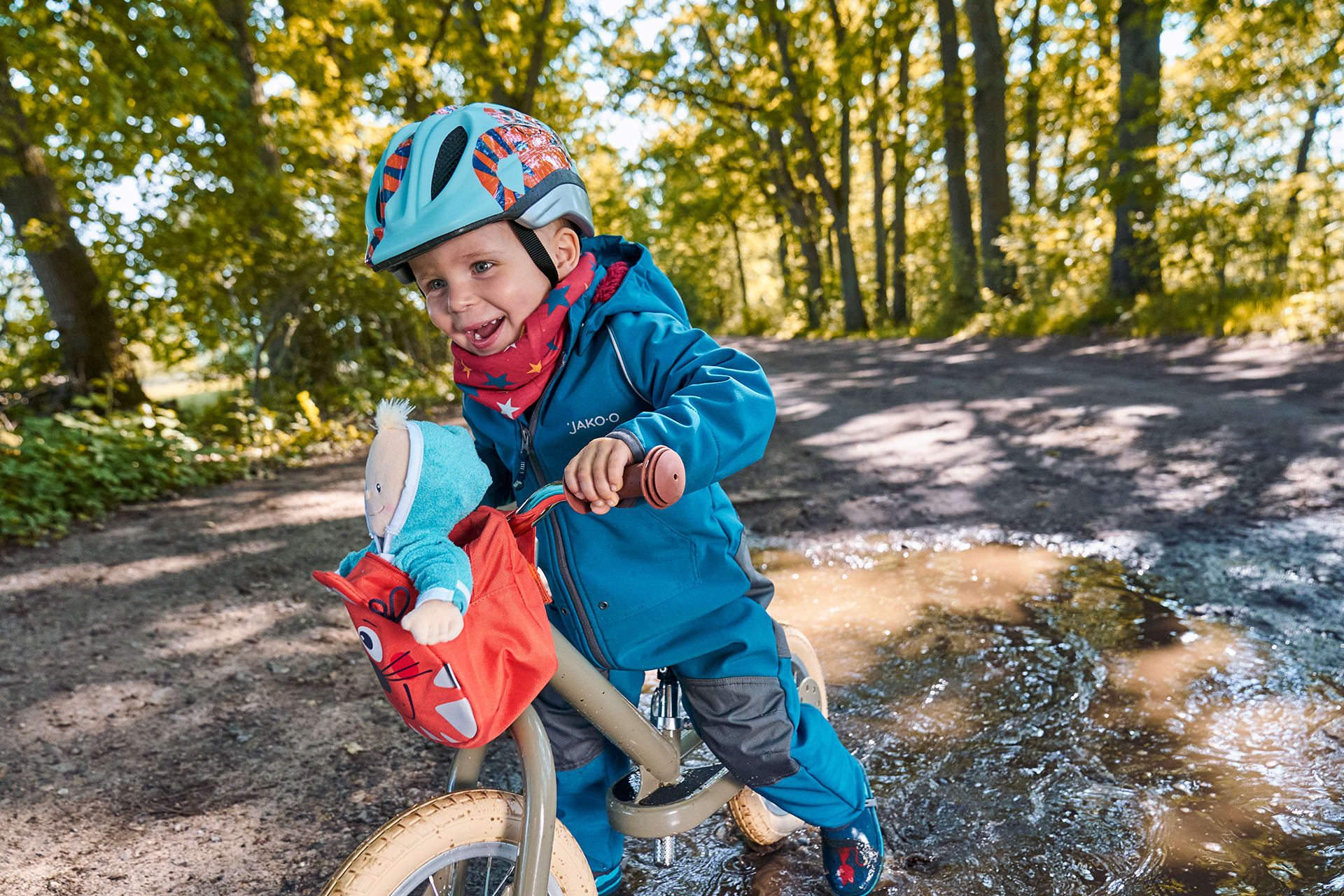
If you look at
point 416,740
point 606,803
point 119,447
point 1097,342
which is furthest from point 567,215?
point 1097,342

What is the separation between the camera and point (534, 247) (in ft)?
5.29

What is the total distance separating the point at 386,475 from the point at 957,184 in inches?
675

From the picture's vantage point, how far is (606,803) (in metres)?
1.98

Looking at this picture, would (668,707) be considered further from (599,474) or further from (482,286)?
(482,286)

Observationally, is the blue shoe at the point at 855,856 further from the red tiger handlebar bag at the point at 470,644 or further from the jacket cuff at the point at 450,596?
the jacket cuff at the point at 450,596

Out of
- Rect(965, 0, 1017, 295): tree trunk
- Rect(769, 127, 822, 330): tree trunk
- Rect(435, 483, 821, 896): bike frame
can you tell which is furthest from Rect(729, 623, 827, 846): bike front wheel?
Rect(769, 127, 822, 330): tree trunk

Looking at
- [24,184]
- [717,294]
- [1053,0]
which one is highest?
[1053,0]

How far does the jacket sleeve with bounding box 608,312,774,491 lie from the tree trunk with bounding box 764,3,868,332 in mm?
18493

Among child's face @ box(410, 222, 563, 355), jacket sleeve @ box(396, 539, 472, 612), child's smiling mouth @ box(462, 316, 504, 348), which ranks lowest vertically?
jacket sleeve @ box(396, 539, 472, 612)

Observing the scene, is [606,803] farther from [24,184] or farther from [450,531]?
[24,184]

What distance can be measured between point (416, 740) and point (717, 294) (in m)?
45.2

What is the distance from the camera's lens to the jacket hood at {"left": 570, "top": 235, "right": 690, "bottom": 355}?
5.45ft

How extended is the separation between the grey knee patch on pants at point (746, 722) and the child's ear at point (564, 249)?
0.93 m

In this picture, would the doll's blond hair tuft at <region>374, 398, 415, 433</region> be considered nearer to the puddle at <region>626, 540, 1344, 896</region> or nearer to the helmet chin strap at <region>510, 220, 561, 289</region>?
the helmet chin strap at <region>510, 220, 561, 289</region>
